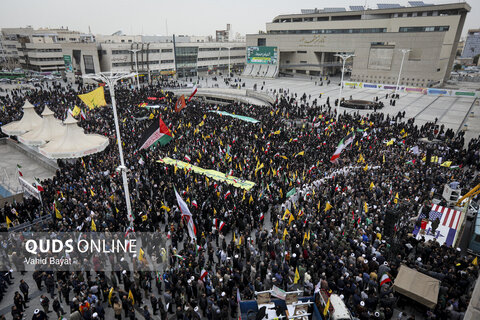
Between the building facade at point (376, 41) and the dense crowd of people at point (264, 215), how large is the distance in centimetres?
3436

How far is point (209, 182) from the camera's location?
1584cm

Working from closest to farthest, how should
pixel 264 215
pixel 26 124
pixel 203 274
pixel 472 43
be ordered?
pixel 203 274 < pixel 264 215 < pixel 26 124 < pixel 472 43

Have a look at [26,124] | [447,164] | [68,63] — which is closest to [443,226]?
[447,164]

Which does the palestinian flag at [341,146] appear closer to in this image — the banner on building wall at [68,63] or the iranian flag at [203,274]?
the iranian flag at [203,274]

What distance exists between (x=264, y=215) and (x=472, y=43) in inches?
8901

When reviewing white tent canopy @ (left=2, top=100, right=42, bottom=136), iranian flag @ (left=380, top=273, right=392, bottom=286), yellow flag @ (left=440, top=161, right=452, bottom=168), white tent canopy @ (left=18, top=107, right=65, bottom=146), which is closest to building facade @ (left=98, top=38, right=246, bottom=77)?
white tent canopy @ (left=2, top=100, right=42, bottom=136)

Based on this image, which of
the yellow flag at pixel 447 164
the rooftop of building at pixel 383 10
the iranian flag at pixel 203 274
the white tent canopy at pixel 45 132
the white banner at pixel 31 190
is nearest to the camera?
the iranian flag at pixel 203 274

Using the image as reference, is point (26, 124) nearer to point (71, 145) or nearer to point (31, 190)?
point (71, 145)

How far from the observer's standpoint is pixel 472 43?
175875 millimetres

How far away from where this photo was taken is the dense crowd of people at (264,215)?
899cm

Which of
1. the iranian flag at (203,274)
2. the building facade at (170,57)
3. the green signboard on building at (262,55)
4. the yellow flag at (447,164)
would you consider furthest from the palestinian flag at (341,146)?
the green signboard on building at (262,55)

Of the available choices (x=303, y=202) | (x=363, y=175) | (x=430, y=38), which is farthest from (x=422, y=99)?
(x=303, y=202)

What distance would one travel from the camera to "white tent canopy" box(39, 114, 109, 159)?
1831cm

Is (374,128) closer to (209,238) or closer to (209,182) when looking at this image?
(209,182)
